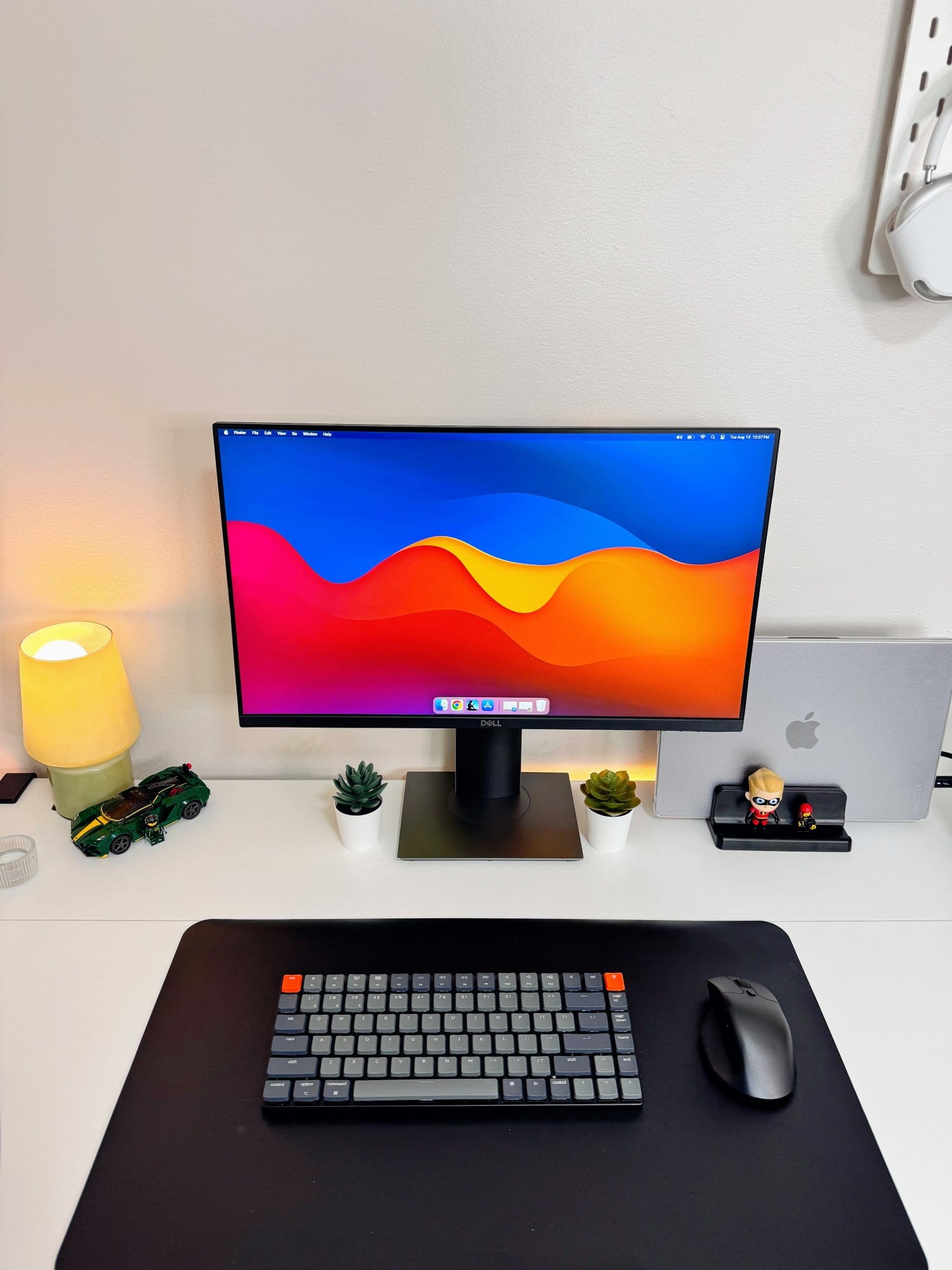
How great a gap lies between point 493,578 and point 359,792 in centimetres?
31

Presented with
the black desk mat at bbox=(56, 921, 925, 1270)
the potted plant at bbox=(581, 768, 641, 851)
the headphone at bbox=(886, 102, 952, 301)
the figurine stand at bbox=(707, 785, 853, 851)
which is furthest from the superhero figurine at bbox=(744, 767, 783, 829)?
the headphone at bbox=(886, 102, 952, 301)

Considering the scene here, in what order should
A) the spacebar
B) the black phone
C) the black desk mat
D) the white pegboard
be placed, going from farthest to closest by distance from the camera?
the black phone, the white pegboard, the spacebar, the black desk mat

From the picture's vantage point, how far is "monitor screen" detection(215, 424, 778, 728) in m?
0.98

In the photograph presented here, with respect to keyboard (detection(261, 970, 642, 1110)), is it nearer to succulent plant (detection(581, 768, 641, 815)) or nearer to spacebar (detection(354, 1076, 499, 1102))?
spacebar (detection(354, 1076, 499, 1102))

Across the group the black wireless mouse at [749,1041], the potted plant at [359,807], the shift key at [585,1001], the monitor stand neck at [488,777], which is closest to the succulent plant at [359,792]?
the potted plant at [359,807]

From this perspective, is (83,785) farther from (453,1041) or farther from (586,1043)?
(586,1043)

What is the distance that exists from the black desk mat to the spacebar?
0.01 meters

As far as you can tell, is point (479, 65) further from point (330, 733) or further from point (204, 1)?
point (330, 733)

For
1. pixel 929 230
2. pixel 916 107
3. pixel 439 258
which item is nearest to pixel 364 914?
pixel 439 258

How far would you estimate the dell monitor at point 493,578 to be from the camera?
0.98 m

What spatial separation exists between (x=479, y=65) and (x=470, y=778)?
32.8 inches

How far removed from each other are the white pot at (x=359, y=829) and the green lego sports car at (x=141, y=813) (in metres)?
0.20

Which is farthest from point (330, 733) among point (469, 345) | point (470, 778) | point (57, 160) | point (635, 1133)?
point (57, 160)

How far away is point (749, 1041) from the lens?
817 mm
